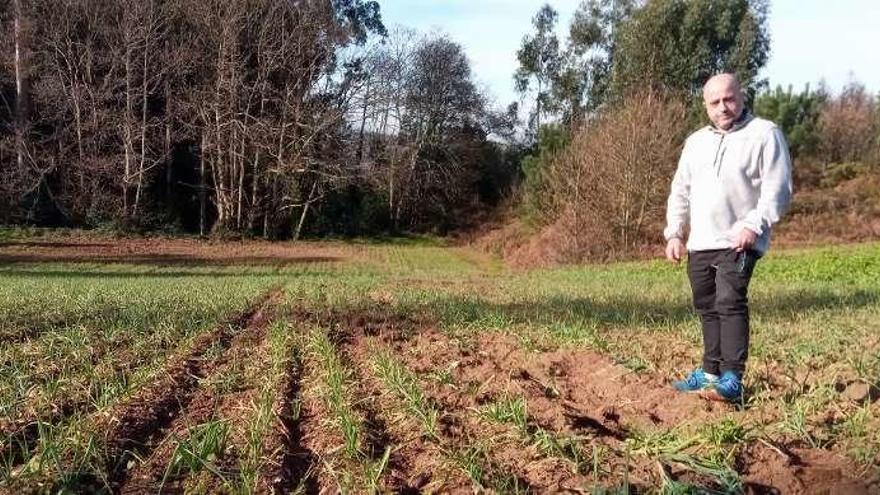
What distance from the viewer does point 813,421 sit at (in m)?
3.44

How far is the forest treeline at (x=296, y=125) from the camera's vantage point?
96.1 ft

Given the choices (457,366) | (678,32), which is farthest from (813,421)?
(678,32)

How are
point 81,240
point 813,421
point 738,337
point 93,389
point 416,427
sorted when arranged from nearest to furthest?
point 813,421 < point 416,427 < point 738,337 < point 93,389 < point 81,240

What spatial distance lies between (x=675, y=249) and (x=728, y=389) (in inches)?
39.2

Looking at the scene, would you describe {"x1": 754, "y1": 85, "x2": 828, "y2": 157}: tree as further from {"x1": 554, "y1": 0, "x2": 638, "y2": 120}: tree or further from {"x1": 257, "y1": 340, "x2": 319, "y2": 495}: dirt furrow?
{"x1": 257, "y1": 340, "x2": 319, "y2": 495}: dirt furrow

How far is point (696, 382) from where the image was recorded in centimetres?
430

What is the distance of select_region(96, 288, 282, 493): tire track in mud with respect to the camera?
3.33m

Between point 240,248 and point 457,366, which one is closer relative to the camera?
point 457,366

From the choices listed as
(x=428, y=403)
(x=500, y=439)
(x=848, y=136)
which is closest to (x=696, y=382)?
(x=500, y=439)

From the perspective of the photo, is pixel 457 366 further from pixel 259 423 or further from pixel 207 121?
pixel 207 121

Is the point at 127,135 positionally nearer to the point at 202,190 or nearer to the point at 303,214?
the point at 202,190

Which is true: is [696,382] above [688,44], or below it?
below

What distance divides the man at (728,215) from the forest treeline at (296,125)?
2144cm

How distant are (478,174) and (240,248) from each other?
62.1 ft
